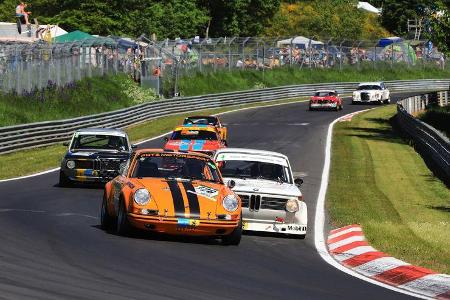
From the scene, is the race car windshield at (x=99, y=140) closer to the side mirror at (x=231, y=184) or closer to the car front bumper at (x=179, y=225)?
the side mirror at (x=231, y=184)

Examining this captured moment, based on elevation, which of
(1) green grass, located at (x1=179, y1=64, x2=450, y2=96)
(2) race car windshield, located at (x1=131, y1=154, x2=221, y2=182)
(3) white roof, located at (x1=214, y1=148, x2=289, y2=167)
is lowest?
(1) green grass, located at (x1=179, y1=64, x2=450, y2=96)

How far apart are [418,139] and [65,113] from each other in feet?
56.4

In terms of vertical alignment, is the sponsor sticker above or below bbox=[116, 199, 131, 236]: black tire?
above

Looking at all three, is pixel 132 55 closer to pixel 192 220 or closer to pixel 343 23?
pixel 192 220

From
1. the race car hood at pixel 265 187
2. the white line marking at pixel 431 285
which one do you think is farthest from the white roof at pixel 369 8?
the white line marking at pixel 431 285

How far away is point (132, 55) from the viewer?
61.4 meters

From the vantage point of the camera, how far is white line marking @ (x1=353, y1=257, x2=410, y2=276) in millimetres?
13609

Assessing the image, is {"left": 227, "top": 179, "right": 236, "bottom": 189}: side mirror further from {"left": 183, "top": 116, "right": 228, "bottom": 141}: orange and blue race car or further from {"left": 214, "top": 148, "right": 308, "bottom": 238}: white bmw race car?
{"left": 183, "top": 116, "right": 228, "bottom": 141}: orange and blue race car

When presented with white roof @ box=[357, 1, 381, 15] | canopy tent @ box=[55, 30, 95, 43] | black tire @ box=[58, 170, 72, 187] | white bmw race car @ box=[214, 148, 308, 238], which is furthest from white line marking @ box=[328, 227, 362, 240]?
white roof @ box=[357, 1, 381, 15]

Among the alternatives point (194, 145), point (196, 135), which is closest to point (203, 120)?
point (196, 135)

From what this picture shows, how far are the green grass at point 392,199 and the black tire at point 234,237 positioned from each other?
2187 millimetres

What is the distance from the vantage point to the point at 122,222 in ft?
50.4

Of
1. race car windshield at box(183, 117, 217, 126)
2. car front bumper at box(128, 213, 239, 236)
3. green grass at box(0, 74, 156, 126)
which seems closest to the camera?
car front bumper at box(128, 213, 239, 236)

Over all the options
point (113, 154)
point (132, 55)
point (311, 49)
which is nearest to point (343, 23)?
point (311, 49)
